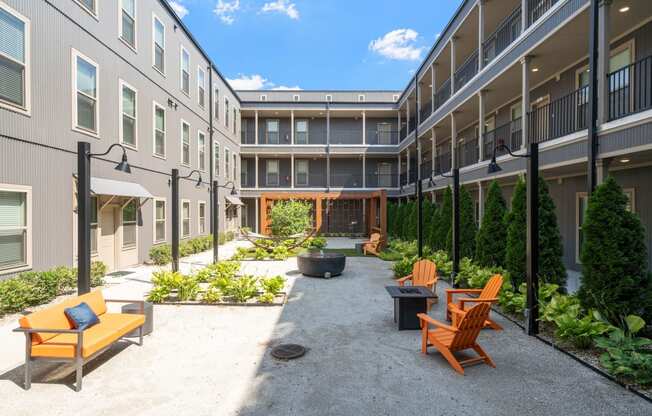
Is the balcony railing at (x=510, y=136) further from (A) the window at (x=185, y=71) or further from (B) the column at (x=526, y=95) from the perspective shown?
(A) the window at (x=185, y=71)

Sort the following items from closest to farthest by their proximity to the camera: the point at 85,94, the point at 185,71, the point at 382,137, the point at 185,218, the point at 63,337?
the point at 63,337 → the point at 85,94 → the point at 185,218 → the point at 185,71 → the point at 382,137

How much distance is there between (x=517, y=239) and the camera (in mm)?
7465

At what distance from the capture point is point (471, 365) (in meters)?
4.70

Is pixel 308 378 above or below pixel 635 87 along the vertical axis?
below

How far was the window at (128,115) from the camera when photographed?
1120 centimetres

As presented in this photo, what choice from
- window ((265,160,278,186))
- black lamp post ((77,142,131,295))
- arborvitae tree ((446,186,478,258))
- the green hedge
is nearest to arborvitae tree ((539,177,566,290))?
arborvitae tree ((446,186,478,258))

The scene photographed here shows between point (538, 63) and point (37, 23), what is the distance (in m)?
13.3

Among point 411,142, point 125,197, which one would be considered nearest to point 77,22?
point 125,197

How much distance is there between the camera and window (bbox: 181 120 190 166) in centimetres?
1594

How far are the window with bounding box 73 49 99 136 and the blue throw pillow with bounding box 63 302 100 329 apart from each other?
6.33 meters

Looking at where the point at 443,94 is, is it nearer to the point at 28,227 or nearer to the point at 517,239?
the point at 517,239

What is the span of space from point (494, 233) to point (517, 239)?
1507mm

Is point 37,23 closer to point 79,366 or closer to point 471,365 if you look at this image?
point 79,366

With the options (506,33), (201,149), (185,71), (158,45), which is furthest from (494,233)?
(185,71)
